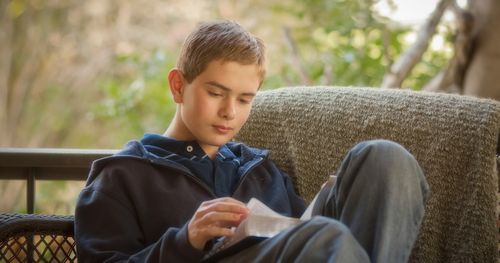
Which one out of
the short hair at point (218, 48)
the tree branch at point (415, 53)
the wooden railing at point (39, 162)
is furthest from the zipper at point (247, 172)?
the tree branch at point (415, 53)

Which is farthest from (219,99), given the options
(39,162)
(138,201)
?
(39,162)

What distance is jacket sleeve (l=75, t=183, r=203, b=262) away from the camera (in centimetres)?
162

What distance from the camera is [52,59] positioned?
14.8 feet

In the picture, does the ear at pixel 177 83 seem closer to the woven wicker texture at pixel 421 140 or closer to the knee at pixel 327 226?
the woven wicker texture at pixel 421 140

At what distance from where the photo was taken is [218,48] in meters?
1.82

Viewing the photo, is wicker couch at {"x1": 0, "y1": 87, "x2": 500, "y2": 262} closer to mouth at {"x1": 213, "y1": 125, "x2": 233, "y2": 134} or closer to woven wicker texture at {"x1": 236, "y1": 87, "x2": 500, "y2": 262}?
woven wicker texture at {"x1": 236, "y1": 87, "x2": 500, "y2": 262}

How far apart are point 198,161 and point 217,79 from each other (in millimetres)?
208

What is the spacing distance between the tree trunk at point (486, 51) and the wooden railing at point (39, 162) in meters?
1.37

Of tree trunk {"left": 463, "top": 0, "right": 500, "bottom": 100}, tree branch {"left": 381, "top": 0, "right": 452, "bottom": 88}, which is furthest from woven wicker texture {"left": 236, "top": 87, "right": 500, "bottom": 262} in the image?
tree branch {"left": 381, "top": 0, "right": 452, "bottom": 88}

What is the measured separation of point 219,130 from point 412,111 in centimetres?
50

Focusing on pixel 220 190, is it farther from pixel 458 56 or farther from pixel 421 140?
pixel 458 56

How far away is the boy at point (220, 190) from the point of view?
1.48 meters

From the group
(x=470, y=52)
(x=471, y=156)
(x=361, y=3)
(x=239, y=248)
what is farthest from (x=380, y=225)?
(x=361, y=3)

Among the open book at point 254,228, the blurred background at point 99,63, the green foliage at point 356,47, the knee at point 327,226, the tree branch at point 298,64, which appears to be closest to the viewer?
the knee at point 327,226
